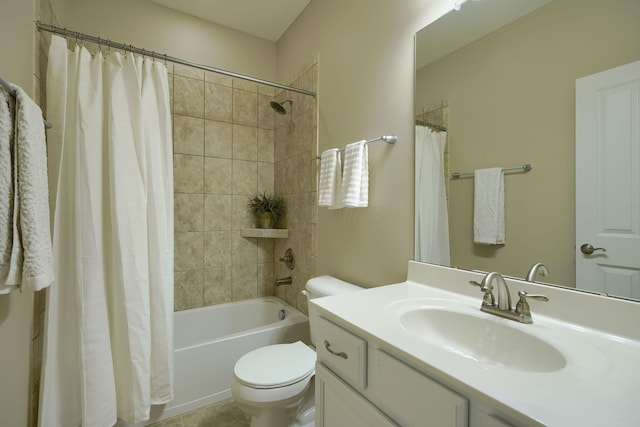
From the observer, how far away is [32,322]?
1.16 metres

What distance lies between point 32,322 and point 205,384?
947 mm

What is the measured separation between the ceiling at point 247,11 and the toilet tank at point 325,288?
6.53ft

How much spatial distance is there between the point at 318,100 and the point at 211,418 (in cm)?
212

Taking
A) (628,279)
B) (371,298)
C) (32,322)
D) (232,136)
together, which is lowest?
(32,322)

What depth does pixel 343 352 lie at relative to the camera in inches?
32.5

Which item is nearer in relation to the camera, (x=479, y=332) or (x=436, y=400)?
(x=436, y=400)

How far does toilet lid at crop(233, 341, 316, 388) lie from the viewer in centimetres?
122

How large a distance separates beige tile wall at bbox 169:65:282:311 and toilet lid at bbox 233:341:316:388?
3.29 ft

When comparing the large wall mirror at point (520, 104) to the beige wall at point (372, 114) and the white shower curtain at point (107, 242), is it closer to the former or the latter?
the beige wall at point (372, 114)

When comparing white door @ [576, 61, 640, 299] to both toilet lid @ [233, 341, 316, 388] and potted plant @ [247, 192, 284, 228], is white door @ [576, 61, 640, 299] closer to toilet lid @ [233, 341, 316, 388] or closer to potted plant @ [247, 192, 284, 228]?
toilet lid @ [233, 341, 316, 388]

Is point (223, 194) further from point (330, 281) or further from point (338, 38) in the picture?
point (338, 38)

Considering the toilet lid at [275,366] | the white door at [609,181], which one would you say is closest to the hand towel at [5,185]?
the toilet lid at [275,366]

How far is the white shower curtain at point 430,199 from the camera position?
1.15 m

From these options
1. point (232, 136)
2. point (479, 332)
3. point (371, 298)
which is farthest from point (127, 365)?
point (232, 136)
